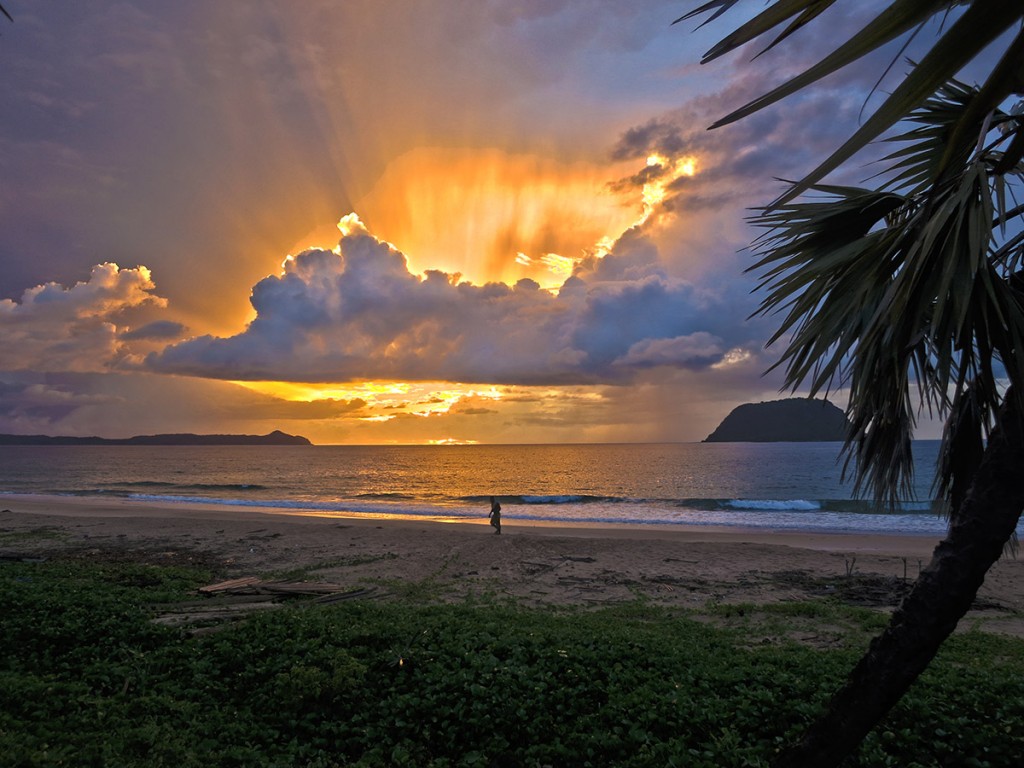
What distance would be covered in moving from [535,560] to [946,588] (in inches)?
601

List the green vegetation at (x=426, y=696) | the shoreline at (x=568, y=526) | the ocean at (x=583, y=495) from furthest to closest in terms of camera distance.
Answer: the ocean at (x=583, y=495)
the shoreline at (x=568, y=526)
the green vegetation at (x=426, y=696)

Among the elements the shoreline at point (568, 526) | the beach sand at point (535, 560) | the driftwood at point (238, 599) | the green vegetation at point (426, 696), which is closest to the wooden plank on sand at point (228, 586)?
the driftwood at point (238, 599)

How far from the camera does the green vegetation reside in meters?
5.39

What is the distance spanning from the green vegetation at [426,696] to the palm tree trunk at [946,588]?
176 cm

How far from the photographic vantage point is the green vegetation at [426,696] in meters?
5.39

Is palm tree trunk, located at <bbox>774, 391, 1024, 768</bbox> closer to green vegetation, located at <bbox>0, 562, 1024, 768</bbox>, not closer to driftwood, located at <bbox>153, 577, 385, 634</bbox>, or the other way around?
green vegetation, located at <bbox>0, 562, 1024, 768</bbox>

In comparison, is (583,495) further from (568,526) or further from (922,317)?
(922,317)

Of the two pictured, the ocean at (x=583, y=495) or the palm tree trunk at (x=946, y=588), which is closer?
the palm tree trunk at (x=946, y=588)

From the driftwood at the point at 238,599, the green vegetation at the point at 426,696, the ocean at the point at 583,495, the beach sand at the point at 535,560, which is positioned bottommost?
the ocean at the point at 583,495

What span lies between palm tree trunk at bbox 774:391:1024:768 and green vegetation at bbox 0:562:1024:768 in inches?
A: 69.2

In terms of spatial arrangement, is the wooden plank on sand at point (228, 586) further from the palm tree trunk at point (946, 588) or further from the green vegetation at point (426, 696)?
the palm tree trunk at point (946, 588)

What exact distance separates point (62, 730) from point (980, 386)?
26.7ft

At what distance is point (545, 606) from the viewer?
12570mm

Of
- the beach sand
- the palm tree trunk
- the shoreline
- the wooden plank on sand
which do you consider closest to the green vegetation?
the palm tree trunk
